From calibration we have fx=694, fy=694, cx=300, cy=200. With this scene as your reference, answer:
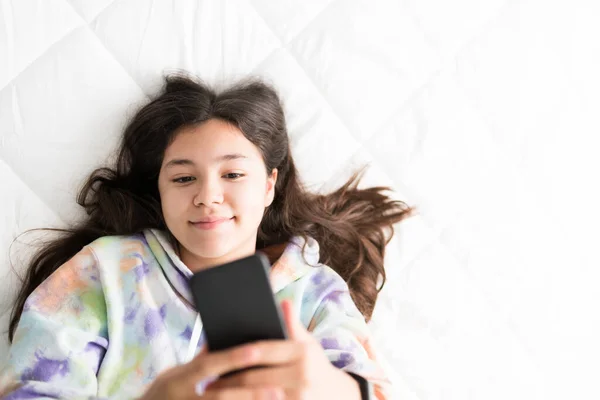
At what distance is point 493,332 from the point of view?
3.97 feet

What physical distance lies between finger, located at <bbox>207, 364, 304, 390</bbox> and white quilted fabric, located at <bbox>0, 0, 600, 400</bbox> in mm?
520

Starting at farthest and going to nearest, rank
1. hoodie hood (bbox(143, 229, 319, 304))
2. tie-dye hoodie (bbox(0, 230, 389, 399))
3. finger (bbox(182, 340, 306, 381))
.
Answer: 1. hoodie hood (bbox(143, 229, 319, 304))
2. tie-dye hoodie (bbox(0, 230, 389, 399))
3. finger (bbox(182, 340, 306, 381))

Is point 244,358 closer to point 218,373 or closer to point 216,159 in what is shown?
point 218,373

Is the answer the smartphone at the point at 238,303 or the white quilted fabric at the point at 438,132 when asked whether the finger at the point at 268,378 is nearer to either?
the smartphone at the point at 238,303

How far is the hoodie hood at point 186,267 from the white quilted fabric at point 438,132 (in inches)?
5.9

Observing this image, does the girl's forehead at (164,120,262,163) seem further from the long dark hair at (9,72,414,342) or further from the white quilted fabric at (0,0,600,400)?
the white quilted fabric at (0,0,600,400)

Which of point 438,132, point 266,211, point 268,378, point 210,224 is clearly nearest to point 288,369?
point 268,378

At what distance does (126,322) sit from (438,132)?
0.62m

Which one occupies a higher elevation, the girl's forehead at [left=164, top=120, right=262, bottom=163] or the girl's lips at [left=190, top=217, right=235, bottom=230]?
the girl's forehead at [left=164, top=120, right=262, bottom=163]

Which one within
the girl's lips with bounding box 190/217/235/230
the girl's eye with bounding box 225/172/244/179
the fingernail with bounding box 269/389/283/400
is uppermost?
the girl's eye with bounding box 225/172/244/179

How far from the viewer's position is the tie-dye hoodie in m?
0.97

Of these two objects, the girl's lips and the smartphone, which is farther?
the girl's lips

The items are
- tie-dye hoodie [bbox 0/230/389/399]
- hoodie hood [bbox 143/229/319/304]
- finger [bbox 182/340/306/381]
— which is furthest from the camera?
hoodie hood [bbox 143/229/319/304]

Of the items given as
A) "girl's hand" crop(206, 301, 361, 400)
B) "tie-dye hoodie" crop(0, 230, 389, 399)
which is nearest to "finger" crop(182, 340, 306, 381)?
"girl's hand" crop(206, 301, 361, 400)
